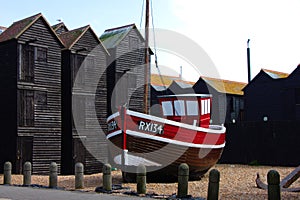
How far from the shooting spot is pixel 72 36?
26.5 metres

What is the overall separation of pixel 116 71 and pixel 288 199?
684 inches

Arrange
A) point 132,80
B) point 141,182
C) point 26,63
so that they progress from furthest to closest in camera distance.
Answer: point 132,80 < point 26,63 < point 141,182

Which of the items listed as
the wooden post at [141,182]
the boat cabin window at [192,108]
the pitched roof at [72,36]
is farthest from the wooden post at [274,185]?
the pitched roof at [72,36]

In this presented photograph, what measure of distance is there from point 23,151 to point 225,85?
29.4 metres

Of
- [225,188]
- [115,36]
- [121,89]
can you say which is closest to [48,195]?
[225,188]

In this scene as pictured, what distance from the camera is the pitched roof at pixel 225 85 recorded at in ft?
147

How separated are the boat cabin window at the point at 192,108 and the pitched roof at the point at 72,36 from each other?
1008 cm

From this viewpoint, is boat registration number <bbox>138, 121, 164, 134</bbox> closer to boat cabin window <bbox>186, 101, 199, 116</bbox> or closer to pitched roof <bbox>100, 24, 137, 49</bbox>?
boat cabin window <bbox>186, 101, 199, 116</bbox>

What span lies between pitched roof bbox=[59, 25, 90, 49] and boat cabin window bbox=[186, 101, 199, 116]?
10.1 meters

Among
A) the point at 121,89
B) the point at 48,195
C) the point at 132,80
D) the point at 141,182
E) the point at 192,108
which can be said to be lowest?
the point at 48,195

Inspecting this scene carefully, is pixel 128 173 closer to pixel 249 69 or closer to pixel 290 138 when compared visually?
pixel 290 138

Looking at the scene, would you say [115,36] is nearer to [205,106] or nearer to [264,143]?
[264,143]

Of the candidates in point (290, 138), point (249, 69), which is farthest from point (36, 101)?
point (249, 69)

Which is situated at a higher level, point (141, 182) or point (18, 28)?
point (18, 28)
